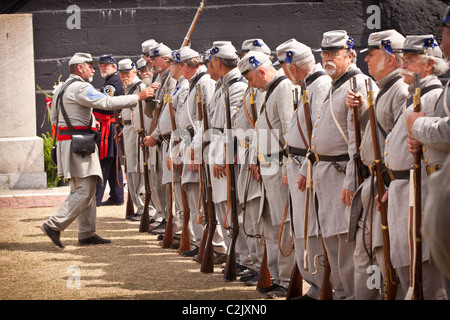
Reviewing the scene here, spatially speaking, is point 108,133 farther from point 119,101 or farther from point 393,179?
point 393,179

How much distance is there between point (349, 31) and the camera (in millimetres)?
15430

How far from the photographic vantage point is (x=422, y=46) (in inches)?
181

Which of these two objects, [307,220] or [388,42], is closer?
[388,42]

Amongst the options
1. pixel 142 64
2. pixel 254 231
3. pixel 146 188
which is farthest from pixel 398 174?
pixel 142 64

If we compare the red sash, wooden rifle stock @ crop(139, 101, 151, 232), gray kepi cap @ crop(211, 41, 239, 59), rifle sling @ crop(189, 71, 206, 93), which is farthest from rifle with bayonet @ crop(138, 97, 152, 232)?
gray kepi cap @ crop(211, 41, 239, 59)

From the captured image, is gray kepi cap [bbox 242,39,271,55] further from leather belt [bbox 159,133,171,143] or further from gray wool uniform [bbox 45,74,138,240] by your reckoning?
gray wool uniform [bbox 45,74,138,240]

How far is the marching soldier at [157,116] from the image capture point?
31.8ft

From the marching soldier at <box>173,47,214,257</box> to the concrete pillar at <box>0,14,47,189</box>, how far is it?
5469 millimetres

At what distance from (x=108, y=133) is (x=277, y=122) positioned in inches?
248

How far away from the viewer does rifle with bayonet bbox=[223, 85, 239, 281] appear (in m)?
6.87

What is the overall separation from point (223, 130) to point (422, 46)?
10.3ft

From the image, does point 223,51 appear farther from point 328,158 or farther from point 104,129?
point 104,129
